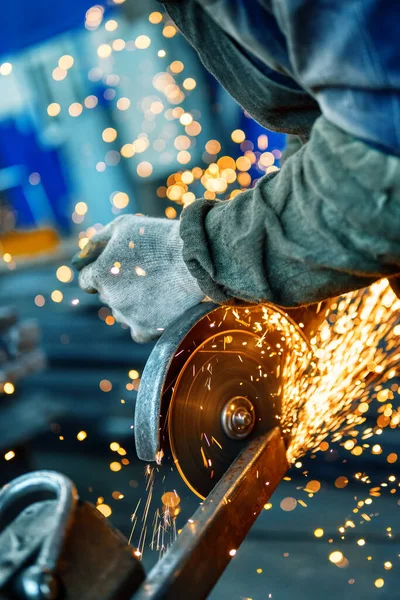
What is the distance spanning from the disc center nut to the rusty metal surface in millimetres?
41

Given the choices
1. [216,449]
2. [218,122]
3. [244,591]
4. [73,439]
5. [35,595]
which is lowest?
[73,439]

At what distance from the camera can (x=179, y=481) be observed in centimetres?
307

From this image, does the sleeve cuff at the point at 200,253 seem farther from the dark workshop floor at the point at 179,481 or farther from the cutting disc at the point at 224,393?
the dark workshop floor at the point at 179,481

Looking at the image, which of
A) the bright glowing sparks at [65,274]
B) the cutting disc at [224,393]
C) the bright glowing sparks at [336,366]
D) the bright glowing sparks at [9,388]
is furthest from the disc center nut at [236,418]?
the bright glowing sparks at [65,274]

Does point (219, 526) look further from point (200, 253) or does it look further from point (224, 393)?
point (200, 253)

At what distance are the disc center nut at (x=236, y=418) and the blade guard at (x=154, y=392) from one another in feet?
0.66

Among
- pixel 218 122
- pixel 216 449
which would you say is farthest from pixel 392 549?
pixel 218 122

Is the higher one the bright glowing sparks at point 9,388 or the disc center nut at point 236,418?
the disc center nut at point 236,418

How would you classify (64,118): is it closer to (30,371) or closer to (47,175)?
(47,175)

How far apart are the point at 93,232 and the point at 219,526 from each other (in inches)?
230

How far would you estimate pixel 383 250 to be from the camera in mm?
1067

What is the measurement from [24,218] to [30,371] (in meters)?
5.88

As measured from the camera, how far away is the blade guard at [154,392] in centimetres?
135

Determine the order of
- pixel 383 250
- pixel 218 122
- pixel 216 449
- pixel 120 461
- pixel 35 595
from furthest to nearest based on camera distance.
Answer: pixel 218 122, pixel 120 461, pixel 216 449, pixel 383 250, pixel 35 595
